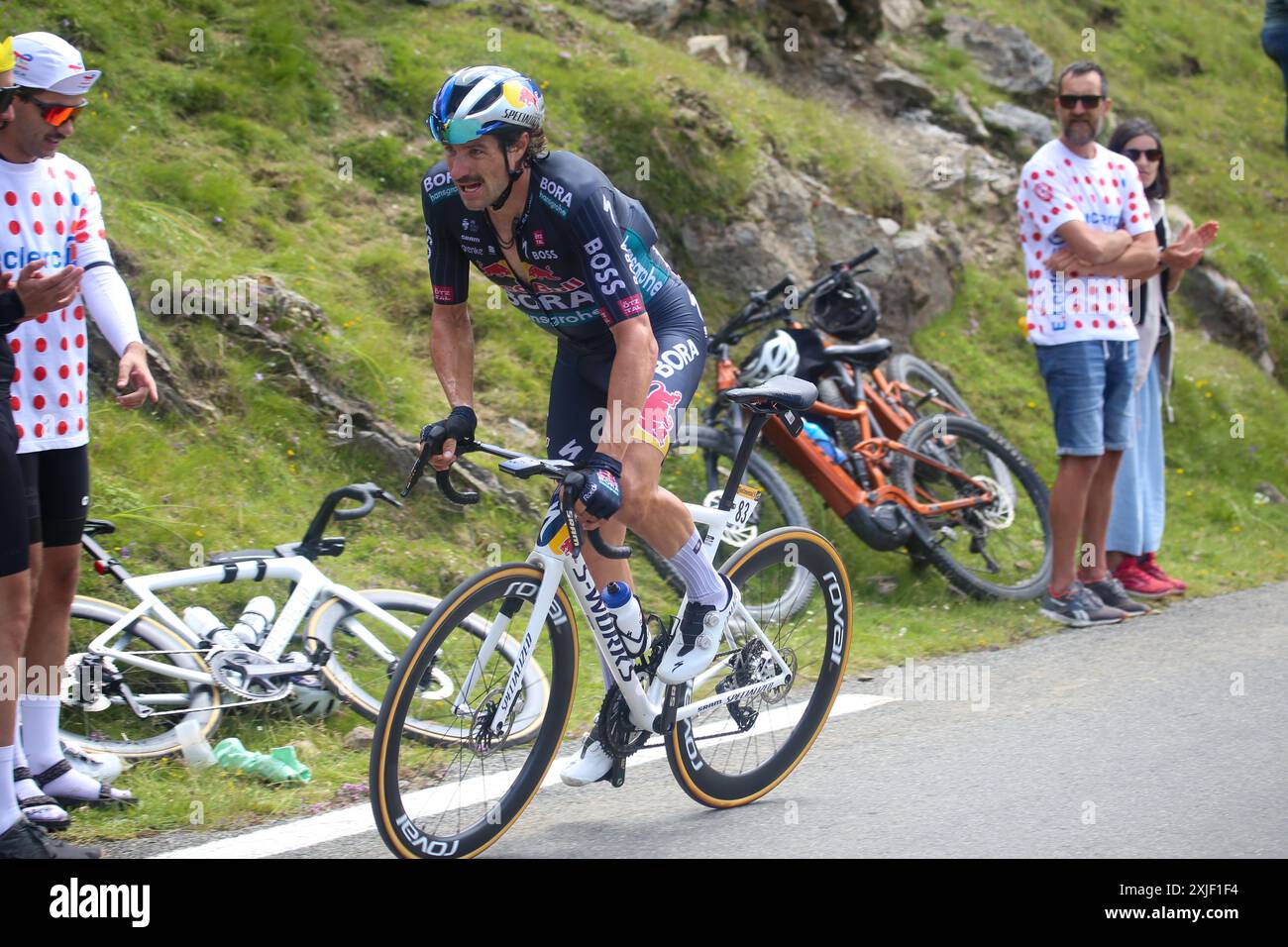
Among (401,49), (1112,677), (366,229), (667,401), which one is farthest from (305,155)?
(1112,677)

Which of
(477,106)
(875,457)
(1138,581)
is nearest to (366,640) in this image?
(477,106)

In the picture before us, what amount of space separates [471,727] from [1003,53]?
11748 millimetres

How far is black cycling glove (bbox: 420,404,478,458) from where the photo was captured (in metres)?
3.93

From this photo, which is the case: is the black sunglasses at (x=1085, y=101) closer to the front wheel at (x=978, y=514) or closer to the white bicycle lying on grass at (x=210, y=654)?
the front wheel at (x=978, y=514)

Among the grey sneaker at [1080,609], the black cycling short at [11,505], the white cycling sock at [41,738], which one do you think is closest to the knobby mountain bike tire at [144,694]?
the white cycling sock at [41,738]

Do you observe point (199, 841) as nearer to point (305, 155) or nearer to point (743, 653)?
→ point (743, 653)

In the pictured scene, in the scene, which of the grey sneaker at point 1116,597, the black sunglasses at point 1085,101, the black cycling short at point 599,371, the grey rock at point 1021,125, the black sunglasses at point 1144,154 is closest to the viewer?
the black cycling short at point 599,371

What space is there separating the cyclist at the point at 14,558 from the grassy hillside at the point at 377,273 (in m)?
0.40

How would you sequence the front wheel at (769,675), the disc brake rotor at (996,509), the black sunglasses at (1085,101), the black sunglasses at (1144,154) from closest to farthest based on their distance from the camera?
1. the front wheel at (769,675)
2. the black sunglasses at (1085,101)
3. the black sunglasses at (1144,154)
4. the disc brake rotor at (996,509)

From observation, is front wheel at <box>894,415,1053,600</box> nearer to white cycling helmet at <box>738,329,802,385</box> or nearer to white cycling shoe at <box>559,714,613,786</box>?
white cycling helmet at <box>738,329,802,385</box>

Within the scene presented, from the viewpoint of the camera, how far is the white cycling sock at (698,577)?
4.29 meters

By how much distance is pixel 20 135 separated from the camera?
4.22m

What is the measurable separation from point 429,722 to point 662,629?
33.0 inches

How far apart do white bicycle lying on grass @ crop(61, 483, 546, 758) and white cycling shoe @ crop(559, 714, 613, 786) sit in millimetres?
273
